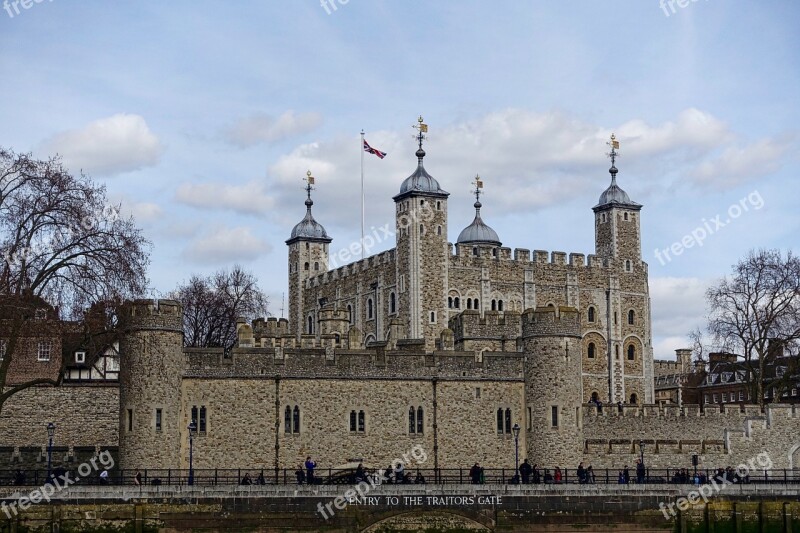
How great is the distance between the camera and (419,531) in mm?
45125

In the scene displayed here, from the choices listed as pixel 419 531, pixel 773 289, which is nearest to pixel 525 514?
pixel 419 531

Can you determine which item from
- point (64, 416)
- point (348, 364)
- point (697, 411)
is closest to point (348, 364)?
point (348, 364)

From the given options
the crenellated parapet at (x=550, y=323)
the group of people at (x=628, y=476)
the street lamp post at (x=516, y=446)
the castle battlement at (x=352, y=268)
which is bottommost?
the group of people at (x=628, y=476)

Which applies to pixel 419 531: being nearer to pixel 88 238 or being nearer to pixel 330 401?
pixel 330 401

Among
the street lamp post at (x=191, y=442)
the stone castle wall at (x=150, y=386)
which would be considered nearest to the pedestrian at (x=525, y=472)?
the street lamp post at (x=191, y=442)

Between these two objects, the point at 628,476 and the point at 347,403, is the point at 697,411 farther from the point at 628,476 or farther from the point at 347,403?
the point at 347,403

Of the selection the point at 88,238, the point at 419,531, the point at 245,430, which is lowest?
the point at 419,531

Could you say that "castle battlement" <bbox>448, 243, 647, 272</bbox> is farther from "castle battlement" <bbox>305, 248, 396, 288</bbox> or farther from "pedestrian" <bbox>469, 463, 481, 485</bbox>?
"pedestrian" <bbox>469, 463, 481, 485</bbox>

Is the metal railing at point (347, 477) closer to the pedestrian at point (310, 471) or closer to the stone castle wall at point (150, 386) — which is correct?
the pedestrian at point (310, 471)

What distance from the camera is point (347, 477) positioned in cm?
4784

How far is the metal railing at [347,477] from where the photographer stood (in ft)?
152

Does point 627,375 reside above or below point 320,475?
above

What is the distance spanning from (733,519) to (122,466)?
21.4 m

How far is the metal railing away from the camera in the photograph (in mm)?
46469
